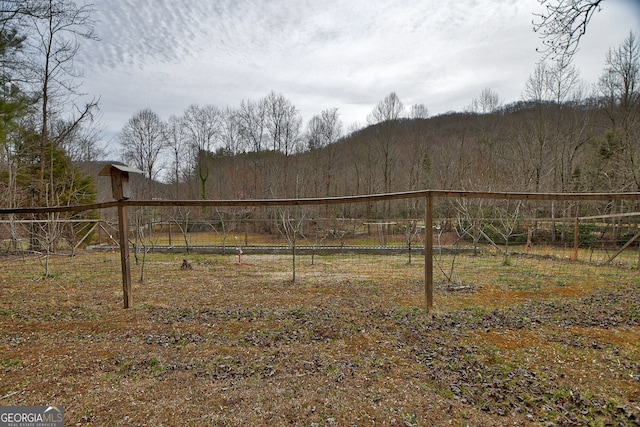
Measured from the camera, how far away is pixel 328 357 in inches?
105

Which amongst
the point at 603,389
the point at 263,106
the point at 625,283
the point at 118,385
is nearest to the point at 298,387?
the point at 118,385

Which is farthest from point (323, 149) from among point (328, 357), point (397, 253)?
point (328, 357)

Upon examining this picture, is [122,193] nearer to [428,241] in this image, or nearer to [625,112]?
[428,241]

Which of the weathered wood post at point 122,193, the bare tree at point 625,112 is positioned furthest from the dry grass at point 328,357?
the bare tree at point 625,112

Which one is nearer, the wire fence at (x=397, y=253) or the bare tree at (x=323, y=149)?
the wire fence at (x=397, y=253)

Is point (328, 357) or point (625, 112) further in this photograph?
point (625, 112)

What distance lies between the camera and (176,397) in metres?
2.12

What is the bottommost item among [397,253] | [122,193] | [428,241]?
[397,253]

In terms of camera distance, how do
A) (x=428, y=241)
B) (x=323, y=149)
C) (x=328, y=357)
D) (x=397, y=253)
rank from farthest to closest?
(x=323, y=149) < (x=397, y=253) < (x=428, y=241) < (x=328, y=357)

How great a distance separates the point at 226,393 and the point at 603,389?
8.36ft

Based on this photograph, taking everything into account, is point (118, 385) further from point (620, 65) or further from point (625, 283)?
point (620, 65)

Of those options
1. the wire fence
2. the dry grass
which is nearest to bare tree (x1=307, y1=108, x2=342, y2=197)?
the wire fence

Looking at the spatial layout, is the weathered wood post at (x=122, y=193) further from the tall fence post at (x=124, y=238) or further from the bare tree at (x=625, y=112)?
the bare tree at (x=625, y=112)

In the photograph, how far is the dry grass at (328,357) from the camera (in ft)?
6.40
